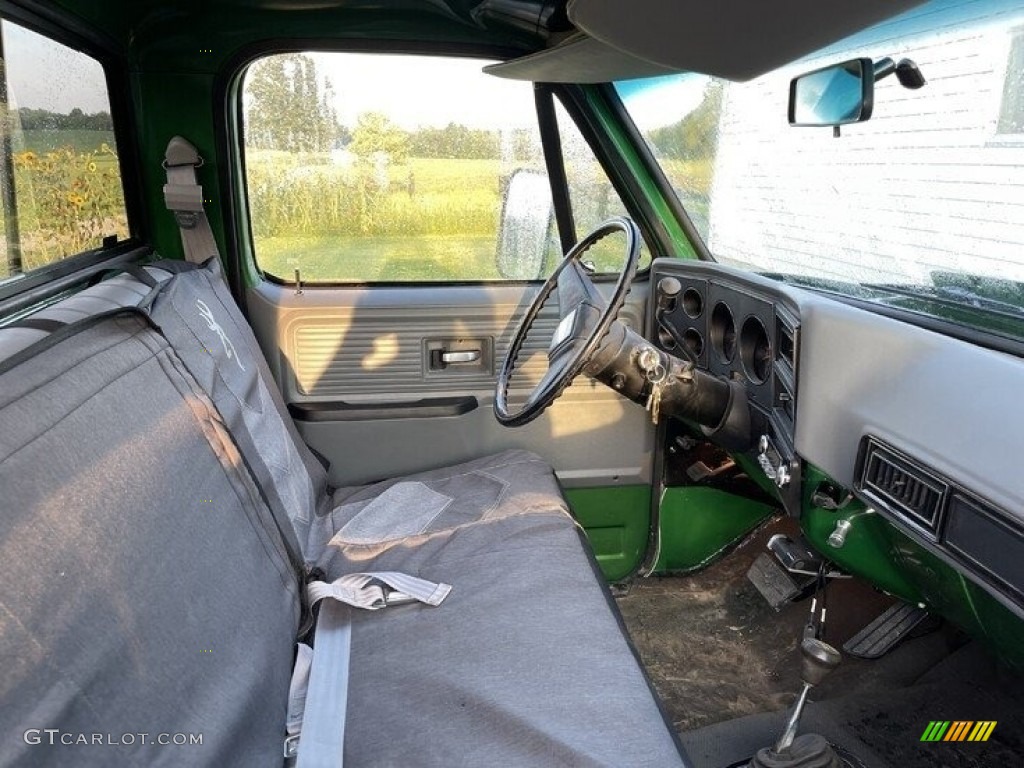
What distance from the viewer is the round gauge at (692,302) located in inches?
83.0

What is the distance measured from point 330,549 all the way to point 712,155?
1.46 meters

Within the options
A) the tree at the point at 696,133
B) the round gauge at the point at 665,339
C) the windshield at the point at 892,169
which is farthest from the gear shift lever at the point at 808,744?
the tree at the point at 696,133

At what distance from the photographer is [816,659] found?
1.57 m

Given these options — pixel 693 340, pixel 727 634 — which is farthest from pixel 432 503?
pixel 727 634

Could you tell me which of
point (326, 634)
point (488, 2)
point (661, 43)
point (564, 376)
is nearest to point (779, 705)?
point (564, 376)

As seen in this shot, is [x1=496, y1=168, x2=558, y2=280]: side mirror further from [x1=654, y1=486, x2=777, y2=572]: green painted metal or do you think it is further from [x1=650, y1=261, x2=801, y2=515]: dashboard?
[x1=654, y1=486, x2=777, y2=572]: green painted metal

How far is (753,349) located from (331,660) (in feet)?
3.89

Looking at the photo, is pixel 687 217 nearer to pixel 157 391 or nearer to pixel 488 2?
pixel 488 2

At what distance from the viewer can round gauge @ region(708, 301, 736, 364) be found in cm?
194

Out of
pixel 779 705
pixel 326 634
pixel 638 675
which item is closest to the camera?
pixel 638 675

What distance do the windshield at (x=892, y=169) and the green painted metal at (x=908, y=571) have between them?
435 millimetres

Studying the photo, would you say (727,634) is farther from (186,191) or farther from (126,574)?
(186,191)

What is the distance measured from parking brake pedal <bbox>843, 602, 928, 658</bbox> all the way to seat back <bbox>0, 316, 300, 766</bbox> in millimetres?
1460

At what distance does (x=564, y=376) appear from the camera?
1.54m
